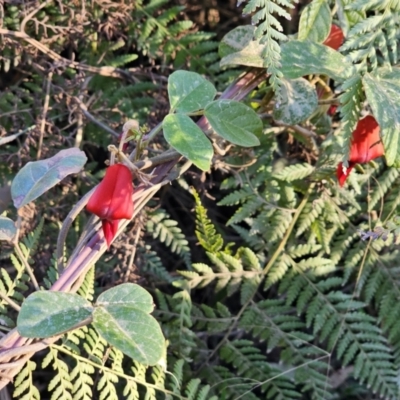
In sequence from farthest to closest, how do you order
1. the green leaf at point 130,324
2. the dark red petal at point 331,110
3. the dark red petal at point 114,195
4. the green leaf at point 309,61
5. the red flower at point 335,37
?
the dark red petal at point 331,110 → the red flower at point 335,37 → the green leaf at point 309,61 → the dark red petal at point 114,195 → the green leaf at point 130,324

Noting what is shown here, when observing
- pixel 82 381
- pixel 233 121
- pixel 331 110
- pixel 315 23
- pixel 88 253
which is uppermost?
pixel 315 23

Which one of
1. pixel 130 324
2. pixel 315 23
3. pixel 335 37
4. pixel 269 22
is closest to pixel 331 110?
pixel 335 37

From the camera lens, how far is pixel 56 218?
135 cm

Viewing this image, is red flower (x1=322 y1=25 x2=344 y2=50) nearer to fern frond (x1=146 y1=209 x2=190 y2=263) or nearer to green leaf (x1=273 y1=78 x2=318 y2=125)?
green leaf (x1=273 y1=78 x2=318 y2=125)

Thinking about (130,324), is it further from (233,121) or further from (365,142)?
(365,142)

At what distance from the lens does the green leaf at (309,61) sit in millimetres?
1045

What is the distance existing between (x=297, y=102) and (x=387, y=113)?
0.21 meters

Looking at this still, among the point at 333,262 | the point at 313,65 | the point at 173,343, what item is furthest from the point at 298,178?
the point at 173,343

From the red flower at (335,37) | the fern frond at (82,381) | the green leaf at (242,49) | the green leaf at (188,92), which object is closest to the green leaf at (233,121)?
the green leaf at (188,92)

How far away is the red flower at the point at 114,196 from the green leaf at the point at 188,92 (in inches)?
5.2

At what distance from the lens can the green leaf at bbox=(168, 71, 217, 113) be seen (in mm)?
949

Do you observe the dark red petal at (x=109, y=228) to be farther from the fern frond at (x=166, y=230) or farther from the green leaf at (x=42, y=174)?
the fern frond at (x=166, y=230)

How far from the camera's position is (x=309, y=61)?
1.06 metres

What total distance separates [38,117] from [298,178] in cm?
59
